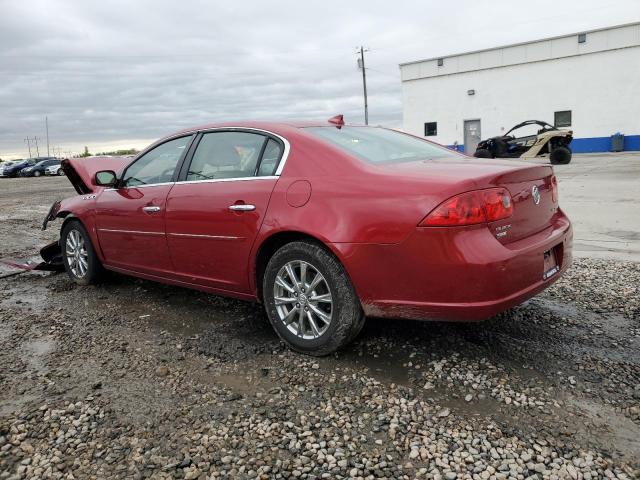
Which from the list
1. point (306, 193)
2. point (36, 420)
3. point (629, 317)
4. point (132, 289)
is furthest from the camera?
point (132, 289)

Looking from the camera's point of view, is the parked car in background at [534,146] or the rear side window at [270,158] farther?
the parked car in background at [534,146]

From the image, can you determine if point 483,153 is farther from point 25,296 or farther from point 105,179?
point 25,296

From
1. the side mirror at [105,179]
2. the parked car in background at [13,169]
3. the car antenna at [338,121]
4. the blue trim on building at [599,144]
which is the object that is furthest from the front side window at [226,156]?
the parked car in background at [13,169]

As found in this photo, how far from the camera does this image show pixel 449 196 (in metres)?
2.89

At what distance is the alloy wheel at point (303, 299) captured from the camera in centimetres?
339

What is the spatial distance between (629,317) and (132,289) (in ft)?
14.0

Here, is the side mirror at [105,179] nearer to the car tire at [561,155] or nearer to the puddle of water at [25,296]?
the puddle of water at [25,296]

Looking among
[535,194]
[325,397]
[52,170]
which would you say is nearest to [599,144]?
[535,194]

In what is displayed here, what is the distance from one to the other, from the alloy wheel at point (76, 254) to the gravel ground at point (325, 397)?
1.05 meters

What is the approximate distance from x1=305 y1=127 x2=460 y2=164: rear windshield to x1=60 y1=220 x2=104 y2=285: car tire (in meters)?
2.77

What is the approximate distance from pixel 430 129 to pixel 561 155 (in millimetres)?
16360

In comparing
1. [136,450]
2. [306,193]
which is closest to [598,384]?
[306,193]

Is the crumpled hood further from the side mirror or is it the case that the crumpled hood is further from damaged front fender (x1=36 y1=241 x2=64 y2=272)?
damaged front fender (x1=36 y1=241 x2=64 y2=272)

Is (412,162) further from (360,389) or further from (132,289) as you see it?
(132,289)
